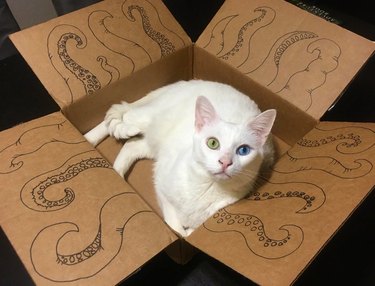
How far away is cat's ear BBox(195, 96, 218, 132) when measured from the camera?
0.81m

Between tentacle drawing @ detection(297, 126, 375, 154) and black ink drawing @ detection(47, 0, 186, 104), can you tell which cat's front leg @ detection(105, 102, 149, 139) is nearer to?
black ink drawing @ detection(47, 0, 186, 104)

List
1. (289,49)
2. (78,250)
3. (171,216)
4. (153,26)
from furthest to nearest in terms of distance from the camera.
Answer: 1. (153,26)
2. (289,49)
3. (171,216)
4. (78,250)

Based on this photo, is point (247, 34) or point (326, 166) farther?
point (247, 34)

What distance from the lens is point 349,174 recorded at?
0.76 metres

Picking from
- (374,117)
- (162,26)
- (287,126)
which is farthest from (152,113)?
(374,117)

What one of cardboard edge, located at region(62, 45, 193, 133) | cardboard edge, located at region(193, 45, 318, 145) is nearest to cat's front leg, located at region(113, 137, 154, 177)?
cardboard edge, located at region(62, 45, 193, 133)

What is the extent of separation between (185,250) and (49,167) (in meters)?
0.40

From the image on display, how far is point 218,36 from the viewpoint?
1245 millimetres

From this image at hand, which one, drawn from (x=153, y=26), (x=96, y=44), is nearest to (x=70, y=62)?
(x=96, y=44)

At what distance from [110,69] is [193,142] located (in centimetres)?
42

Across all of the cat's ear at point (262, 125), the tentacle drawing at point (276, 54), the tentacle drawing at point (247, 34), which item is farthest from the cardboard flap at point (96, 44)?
the cat's ear at point (262, 125)

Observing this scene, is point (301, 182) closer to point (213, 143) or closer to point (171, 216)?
point (213, 143)

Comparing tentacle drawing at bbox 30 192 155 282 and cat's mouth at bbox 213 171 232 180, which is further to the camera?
cat's mouth at bbox 213 171 232 180

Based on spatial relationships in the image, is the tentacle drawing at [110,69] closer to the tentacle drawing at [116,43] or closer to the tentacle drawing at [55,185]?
the tentacle drawing at [116,43]
